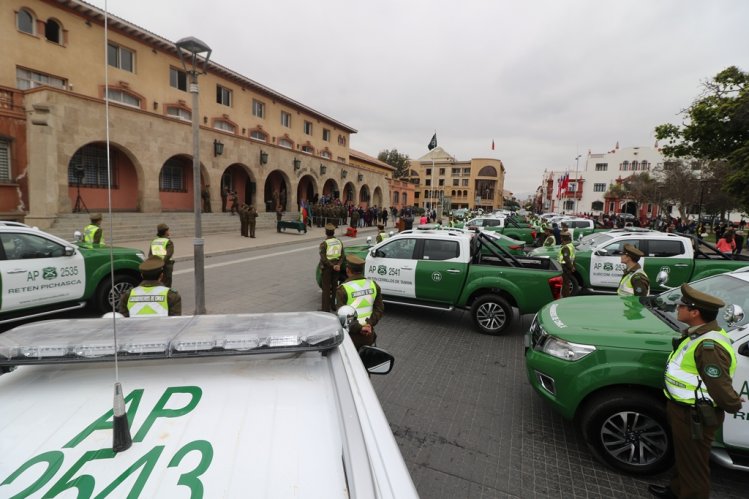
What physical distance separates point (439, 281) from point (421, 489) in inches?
167

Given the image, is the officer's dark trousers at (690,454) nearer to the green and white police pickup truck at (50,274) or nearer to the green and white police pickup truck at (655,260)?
the green and white police pickup truck at (655,260)

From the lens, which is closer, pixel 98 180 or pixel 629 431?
pixel 629 431

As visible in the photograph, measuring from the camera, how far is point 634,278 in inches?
208

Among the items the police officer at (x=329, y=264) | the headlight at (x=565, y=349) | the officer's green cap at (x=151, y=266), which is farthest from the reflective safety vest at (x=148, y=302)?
the headlight at (x=565, y=349)

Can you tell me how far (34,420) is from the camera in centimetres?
158

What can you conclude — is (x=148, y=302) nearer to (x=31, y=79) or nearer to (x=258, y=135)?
(x=31, y=79)

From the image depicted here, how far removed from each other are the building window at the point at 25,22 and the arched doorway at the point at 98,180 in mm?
5383

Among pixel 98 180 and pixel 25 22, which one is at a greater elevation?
pixel 25 22

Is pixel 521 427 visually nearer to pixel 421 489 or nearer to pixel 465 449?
pixel 465 449

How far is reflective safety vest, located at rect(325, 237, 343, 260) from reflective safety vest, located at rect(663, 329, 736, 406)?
18.5 ft

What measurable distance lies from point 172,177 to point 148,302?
71.7 ft

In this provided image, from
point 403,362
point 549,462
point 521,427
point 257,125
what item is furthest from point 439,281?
point 257,125

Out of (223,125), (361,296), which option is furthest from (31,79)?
(361,296)

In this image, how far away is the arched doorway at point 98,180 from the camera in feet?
59.5
